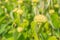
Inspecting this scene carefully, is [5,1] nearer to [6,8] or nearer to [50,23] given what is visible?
[6,8]

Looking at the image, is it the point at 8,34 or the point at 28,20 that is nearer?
the point at 8,34

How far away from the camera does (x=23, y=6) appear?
160 cm

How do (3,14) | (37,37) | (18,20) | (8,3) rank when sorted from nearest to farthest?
(37,37) < (18,20) < (3,14) < (8,3)

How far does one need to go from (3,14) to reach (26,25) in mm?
294

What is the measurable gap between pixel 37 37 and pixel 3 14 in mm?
550

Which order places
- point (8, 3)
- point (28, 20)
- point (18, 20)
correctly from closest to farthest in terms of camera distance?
1. point (18, 20)
2. point (28, 20)
3. point (8, 3)

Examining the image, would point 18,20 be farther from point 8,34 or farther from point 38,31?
point 38,31

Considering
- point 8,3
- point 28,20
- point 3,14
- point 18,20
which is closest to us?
point 18,20

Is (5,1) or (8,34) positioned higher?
(5,1)

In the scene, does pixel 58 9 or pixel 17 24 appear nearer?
pixel 17 24

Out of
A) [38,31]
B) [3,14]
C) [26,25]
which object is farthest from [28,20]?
[38,31]

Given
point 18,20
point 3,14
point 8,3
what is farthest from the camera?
point 8,3

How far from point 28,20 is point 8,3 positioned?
37 centimetres

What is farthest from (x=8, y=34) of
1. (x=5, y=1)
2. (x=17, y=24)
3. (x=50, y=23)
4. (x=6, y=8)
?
(x=5, y=1)
